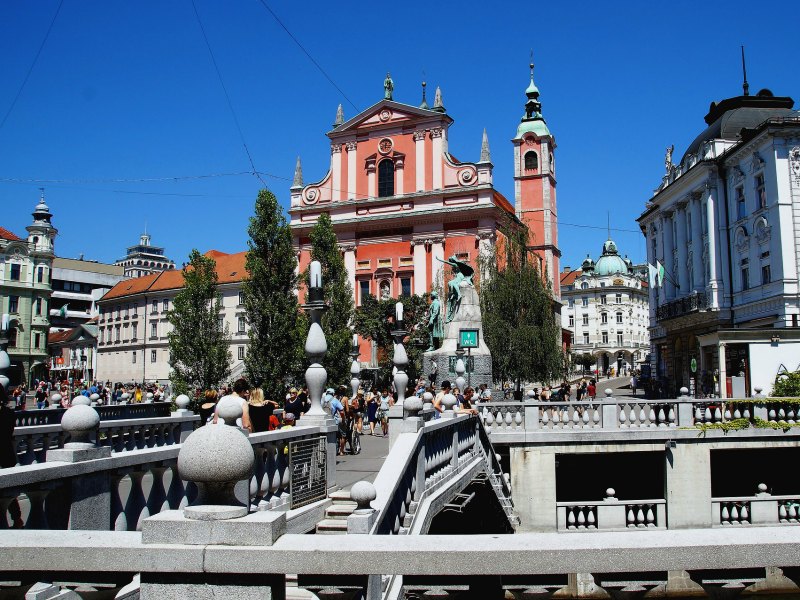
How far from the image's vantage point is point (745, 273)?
39469 mm

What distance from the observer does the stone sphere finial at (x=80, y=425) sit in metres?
5.50

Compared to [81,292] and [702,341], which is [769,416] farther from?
[81,292]

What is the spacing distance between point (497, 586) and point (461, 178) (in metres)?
50.0

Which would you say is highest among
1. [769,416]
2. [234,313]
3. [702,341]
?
[234,313]

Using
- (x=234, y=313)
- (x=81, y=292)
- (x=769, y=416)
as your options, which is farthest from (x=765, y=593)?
(x=81, y=292)

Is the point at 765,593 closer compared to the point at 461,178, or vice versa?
the point at 765,593

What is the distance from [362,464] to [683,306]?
1485 inches

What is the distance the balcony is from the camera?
42750 millimetres

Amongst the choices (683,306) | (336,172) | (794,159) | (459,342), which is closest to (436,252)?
(336,172)

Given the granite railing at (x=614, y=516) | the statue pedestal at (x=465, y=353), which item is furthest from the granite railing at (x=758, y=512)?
the statue pedestal at (x=465, y=353)

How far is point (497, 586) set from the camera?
3330 millimetres

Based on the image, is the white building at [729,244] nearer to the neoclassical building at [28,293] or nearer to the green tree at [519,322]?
the green tree at [519,322]

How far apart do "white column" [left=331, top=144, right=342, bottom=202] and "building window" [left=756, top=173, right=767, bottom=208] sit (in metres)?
29.9

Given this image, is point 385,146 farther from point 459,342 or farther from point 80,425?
point 80,425
